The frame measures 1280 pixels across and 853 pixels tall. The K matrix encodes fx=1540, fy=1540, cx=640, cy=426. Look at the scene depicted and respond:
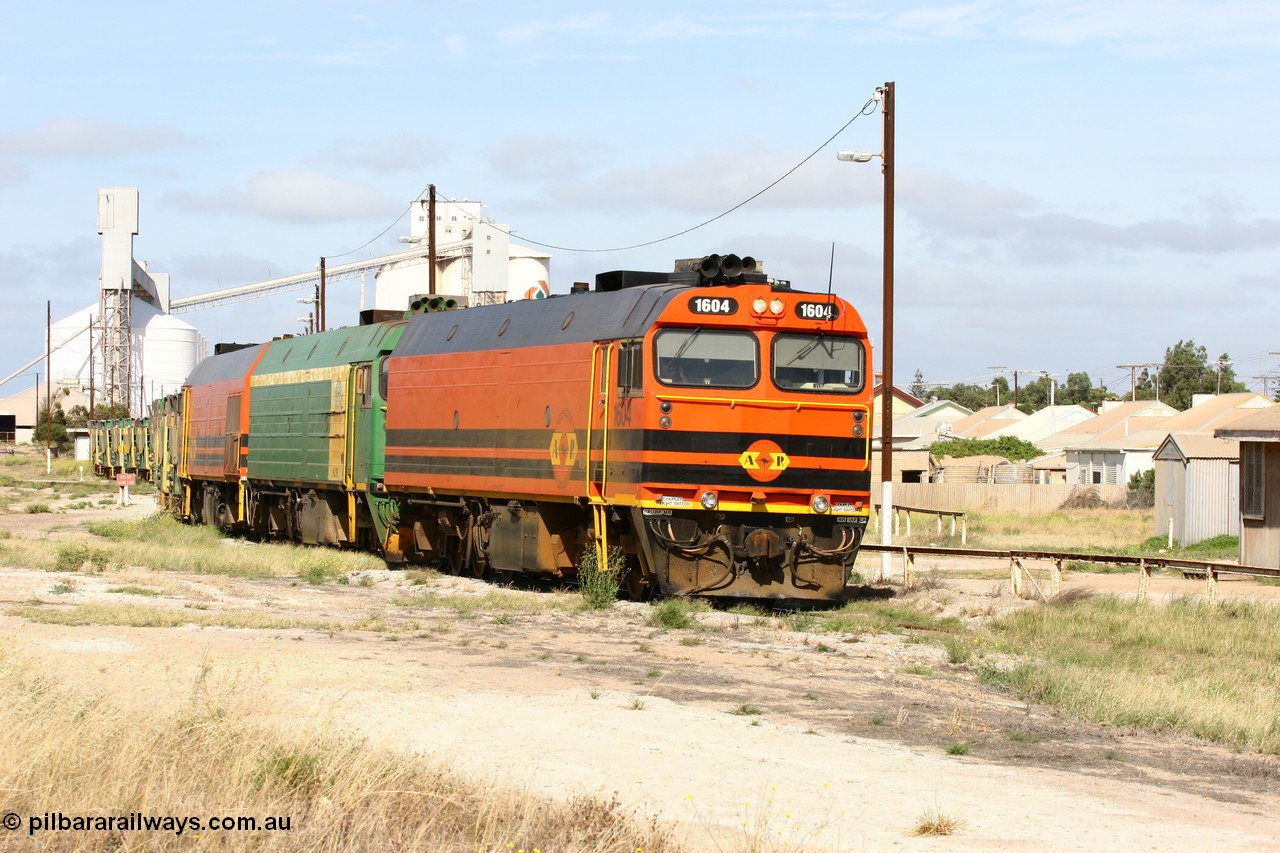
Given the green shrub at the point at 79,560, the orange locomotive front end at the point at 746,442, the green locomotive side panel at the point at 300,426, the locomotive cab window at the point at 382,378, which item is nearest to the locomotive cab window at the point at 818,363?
the orange locomotive front end at the point at 746,442

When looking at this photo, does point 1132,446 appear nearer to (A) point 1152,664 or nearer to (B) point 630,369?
(B) point 630,369

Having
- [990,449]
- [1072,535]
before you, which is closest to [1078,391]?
[990,449]

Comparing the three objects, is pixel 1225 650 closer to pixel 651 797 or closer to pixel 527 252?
pixel 651 797

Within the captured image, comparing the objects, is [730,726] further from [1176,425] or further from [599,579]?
[1176,425]

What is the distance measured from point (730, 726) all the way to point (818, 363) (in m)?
8.53

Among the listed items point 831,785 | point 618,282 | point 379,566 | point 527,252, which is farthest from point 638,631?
point 527,252

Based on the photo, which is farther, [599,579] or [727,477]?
[599,579]

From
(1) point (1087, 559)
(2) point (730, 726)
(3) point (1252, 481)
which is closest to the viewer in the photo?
(2) point (730, 726)

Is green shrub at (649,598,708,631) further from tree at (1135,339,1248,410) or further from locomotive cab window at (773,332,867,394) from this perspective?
tree at (1135,339,1248,410)

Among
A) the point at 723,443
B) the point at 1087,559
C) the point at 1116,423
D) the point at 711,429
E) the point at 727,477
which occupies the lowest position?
the point at 1087,559

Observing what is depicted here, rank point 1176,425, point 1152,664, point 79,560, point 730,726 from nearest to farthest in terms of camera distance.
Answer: point 730,726 → point 1152,664 → point 79,560 → point 1176,425

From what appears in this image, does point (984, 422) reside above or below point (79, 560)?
above

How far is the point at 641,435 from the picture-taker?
18.6 meters

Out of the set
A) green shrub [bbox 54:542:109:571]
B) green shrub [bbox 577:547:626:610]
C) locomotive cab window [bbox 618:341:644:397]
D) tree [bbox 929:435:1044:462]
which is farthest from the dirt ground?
tree [bbox 929:435:1044:462]
